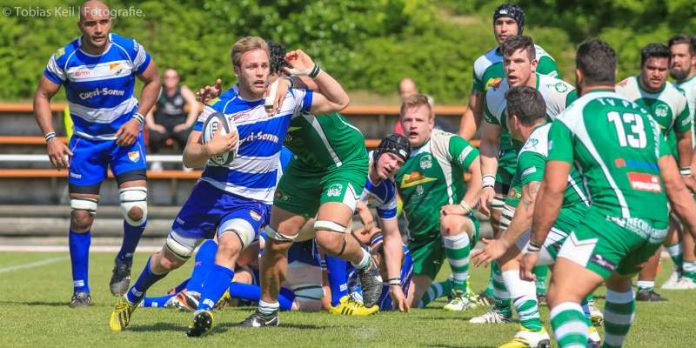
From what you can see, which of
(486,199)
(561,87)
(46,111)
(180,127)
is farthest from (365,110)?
(486,199)

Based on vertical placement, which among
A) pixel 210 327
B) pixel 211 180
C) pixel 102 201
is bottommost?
pixel 102 201

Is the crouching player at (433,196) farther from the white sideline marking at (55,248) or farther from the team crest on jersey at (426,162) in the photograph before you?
the white sideline marking at (55,248)

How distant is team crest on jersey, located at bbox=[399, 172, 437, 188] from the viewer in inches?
430

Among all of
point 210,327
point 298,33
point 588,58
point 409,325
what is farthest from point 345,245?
point 298,33

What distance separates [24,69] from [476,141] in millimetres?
7807

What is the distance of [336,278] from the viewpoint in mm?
10359

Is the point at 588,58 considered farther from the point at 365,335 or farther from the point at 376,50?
the point at 376,50

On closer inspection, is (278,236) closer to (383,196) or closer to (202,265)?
(202,265)

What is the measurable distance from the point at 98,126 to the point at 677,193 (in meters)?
5.53

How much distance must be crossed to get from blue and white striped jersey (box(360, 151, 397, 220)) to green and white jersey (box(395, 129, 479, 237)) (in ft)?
1.18

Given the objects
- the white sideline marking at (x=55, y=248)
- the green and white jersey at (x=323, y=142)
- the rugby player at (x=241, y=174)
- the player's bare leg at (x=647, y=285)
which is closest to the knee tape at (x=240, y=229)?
the rugby player at (x=241, y=174)

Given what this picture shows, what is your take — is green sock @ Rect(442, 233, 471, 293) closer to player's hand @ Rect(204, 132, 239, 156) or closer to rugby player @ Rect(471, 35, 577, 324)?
rugby player @ Rect(471, 35, 577, 324)

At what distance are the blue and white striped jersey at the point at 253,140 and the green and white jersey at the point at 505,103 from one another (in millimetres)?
1709

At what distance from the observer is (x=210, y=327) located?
7883 millimetres
